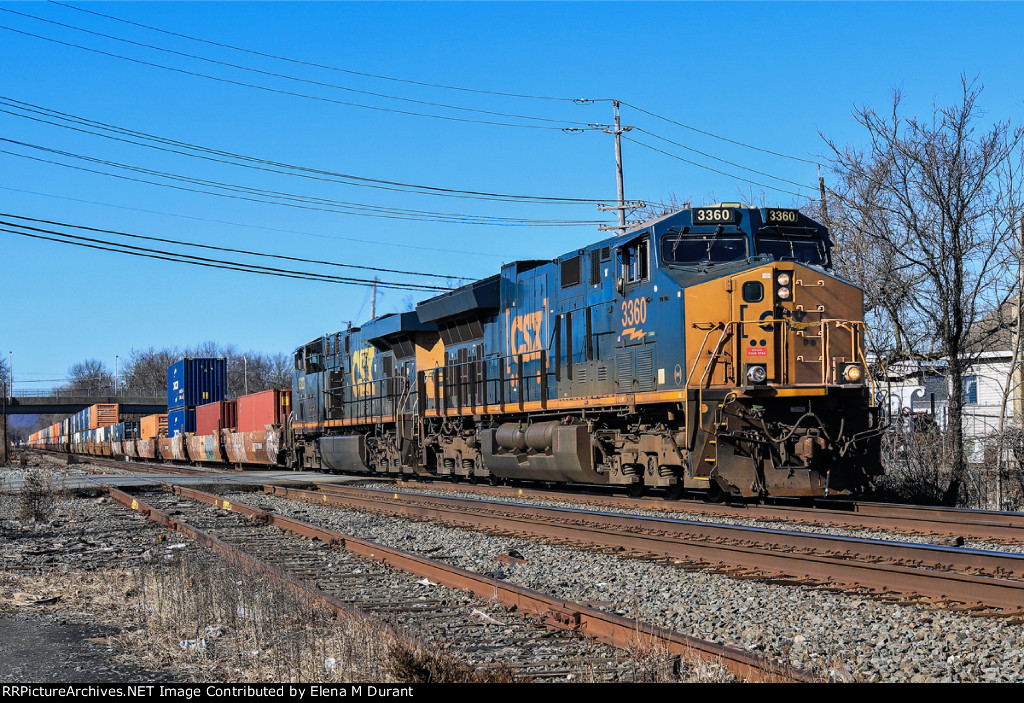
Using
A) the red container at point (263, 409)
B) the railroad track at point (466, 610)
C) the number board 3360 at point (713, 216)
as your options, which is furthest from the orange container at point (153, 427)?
the number board 3360 at point (713, 216)

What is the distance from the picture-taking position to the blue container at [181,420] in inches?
1736

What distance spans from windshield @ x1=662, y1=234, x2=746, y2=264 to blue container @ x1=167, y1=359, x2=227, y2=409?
3503 cm

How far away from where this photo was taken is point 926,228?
1611cm

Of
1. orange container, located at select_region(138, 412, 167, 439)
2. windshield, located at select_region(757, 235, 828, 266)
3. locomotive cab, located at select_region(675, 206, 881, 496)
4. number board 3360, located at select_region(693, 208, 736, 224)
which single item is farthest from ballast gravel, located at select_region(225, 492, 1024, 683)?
orange container, located at select_region(138, 412, 167, 439)

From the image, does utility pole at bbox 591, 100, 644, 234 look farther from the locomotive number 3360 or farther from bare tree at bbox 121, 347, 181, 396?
bare tree at bbox 121, 347, 181, 396

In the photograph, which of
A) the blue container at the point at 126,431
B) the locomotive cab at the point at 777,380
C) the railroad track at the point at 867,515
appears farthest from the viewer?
the blue container at the point at 126,431

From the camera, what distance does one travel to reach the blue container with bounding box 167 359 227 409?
44406 mm

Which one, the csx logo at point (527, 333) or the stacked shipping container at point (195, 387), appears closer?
the csx logo at point (527, 333)

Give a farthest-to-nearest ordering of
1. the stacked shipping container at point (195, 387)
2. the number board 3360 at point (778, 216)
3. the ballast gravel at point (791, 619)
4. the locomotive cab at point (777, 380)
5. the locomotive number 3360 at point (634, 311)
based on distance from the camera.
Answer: the stacked shipping container at point (195, 387) < the locomotive number 3360 at point (634, 311) < the number board 3360 at point (778, 216) < the locomotive cab at point (777, 380) < the ballast gravel at point (791, 619)

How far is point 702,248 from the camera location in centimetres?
1341

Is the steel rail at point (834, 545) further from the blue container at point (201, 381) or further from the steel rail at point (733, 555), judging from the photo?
the blue container at point (201, 381)

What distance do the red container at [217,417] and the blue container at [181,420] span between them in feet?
5.99

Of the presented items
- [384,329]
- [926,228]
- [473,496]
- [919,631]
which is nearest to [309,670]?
[919,631]

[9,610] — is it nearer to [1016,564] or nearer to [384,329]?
[1016,564]
